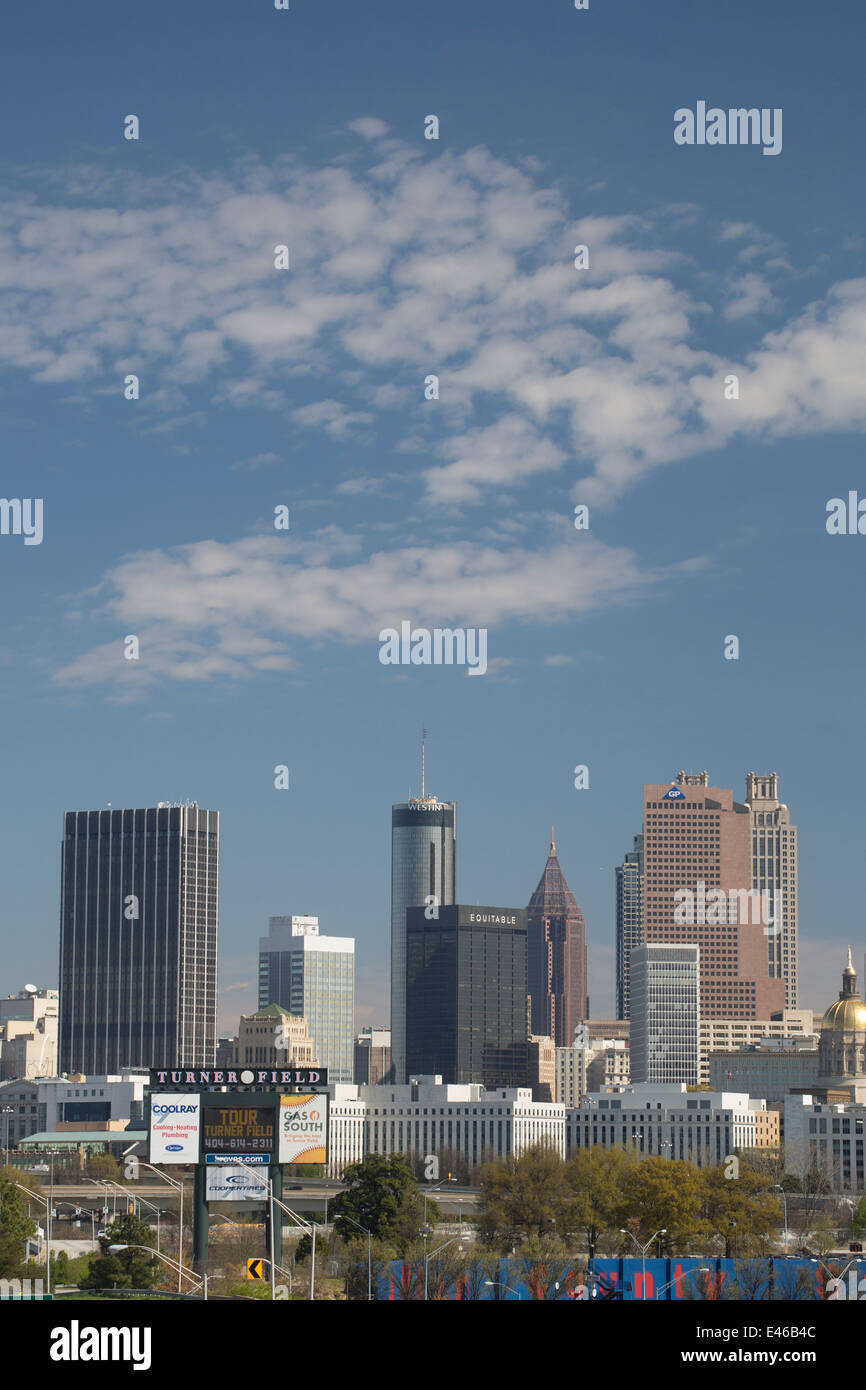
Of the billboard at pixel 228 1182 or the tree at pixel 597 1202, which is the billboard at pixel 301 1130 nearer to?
the billboard at pixel 228 1182

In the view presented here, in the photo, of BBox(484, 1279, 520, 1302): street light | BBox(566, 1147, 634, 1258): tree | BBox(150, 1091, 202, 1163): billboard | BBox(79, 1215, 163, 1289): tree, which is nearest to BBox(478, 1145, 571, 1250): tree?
BBox(566, 1147, 634, 1258): tree

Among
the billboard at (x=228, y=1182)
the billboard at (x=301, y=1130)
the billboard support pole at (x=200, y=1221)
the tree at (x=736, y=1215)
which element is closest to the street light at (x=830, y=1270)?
the tree at (x=736, y=1215)

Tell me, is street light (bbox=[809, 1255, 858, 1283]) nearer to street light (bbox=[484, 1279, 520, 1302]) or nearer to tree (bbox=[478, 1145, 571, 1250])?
street light (bbox=[484, 1279, 520, 1302])

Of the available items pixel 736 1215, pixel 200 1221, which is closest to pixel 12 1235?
pixel 200 1221

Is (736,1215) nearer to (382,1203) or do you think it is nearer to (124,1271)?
(382,1203)
